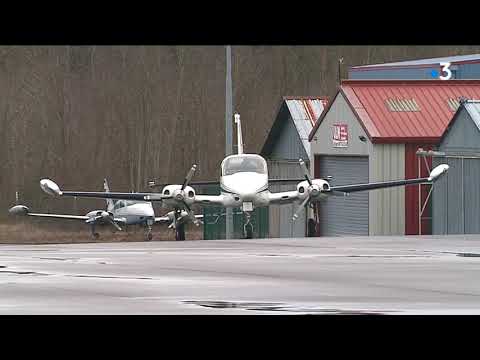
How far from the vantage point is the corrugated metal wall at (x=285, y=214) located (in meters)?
55.2

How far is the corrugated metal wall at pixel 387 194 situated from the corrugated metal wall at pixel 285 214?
A: 263 inches

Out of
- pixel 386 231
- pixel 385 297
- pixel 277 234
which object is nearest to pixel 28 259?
pixel 385 297

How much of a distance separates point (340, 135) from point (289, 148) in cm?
698

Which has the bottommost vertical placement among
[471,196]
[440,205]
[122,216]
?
[122,216]

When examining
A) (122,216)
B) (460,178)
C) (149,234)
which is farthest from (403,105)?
(122,216)

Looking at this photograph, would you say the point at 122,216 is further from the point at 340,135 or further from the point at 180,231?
the point at 180,231

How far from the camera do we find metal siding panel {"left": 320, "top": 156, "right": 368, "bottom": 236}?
4966 cm

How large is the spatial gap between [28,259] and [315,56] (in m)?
53.3

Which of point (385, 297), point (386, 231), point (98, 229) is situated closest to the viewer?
point (385, 297)

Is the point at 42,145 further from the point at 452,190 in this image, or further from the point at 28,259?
the point at 28,259

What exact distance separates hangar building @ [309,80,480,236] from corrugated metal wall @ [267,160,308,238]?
4.39 m

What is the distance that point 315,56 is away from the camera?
2953 inches

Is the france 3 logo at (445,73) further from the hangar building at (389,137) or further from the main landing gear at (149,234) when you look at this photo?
the main landing gear at (149,234)

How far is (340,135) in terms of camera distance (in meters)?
50.3
